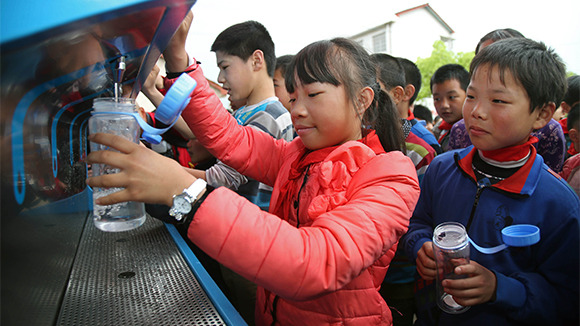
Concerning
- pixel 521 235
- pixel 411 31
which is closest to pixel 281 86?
pixel 521 235

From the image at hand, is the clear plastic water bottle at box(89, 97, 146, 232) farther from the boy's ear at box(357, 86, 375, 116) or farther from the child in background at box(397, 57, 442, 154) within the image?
the child in background at box(397, 57, 442, 154)

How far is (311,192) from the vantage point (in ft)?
3.51

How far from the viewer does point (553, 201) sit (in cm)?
110

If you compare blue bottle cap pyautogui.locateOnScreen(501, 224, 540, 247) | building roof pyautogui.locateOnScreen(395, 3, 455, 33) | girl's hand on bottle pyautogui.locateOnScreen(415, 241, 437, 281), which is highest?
building roof pyautogui.locateOnScreen(395, 3, 455, 33)

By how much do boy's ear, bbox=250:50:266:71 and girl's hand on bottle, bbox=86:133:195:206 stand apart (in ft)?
5.56

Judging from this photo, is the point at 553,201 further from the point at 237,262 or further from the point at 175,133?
the point at 175,133

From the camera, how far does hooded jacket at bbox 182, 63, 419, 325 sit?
2.24ft

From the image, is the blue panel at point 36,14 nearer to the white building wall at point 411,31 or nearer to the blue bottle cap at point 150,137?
the blue bottle cap at point 150,137

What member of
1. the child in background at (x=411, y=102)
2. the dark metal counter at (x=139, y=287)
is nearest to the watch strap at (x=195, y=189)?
the dark metal counter at (x=139, y=287)

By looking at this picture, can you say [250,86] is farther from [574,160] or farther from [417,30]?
[417,30]

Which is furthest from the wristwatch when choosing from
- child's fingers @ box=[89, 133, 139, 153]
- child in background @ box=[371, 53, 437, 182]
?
child in background @ box=[371, 53, 437, 182]

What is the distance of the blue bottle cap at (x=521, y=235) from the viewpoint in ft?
3.29

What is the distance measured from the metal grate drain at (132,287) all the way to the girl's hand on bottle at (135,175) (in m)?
0.42

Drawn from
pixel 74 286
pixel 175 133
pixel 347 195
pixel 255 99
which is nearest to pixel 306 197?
pixel 347 195
